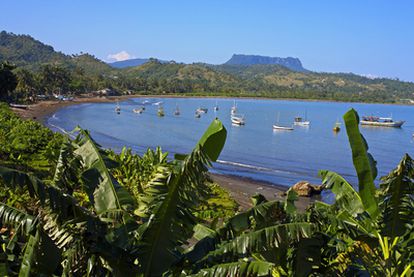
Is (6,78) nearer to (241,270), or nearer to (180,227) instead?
(180,227)

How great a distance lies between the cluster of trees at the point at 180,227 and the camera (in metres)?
4.96

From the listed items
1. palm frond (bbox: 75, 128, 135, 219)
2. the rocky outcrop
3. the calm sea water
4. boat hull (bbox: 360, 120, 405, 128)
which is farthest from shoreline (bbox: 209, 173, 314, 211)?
boat hull (bbox: 360, 120, 405, 128)

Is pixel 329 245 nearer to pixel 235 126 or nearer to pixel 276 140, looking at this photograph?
pixel 276 140

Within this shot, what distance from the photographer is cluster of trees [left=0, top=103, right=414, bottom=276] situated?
16.3 feet

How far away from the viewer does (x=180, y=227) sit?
5129 millimetres

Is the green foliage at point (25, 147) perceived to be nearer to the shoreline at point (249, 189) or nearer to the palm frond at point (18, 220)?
the shoreline at point (249, 189)

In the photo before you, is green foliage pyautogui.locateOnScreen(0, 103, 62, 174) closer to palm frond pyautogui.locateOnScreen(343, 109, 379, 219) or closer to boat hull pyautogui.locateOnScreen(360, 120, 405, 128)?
palm frond pyautogui.locateOnScreen(343, 109, 379, 219)

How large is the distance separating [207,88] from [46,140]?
167126 mm

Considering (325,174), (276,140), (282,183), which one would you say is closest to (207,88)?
(276,140)

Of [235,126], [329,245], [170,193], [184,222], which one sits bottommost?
[235,126]

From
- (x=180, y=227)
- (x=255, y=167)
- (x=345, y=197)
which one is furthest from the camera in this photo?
(x=255, y=167)

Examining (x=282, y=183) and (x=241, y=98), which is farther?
(x=241, y=98)

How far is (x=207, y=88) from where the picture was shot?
19562 cm

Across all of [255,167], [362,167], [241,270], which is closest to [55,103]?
[255,167]
